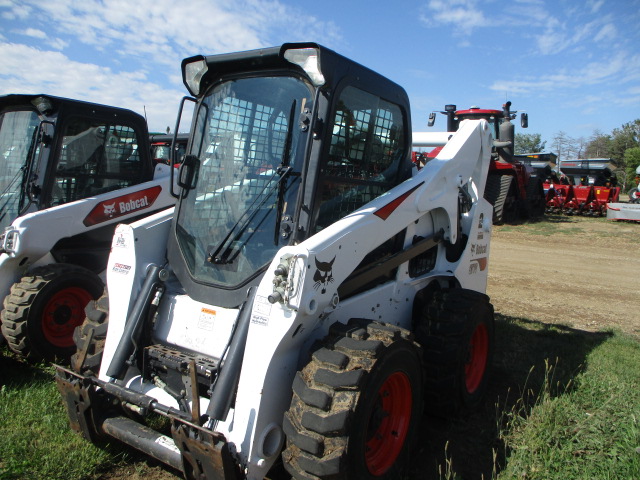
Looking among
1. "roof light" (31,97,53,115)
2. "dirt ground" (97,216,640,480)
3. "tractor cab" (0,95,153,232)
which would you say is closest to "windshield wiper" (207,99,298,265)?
"dirt ground" (97,216,640,480)

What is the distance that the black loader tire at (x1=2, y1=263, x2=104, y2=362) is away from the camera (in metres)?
4.72

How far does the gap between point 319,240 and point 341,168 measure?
0.71 metres

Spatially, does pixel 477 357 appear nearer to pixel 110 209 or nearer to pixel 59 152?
pixel 110 209

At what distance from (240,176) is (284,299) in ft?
3.67

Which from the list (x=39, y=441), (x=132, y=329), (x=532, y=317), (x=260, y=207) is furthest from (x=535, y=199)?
(x=39, y=441)

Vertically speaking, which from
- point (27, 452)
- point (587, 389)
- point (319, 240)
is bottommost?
point (27, 452)

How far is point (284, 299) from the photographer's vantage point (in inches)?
104

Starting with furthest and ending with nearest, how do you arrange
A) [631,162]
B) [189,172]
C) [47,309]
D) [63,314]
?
[631,162]
[63,314]
[47,309]
[189,172]

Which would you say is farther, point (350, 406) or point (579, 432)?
point (579, 432)

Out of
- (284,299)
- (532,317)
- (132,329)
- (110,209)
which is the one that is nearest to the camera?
(284,299)

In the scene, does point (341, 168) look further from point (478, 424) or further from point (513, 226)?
point (513, 226)

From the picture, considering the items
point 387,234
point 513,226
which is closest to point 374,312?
point 387,234

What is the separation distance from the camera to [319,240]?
9.25ft

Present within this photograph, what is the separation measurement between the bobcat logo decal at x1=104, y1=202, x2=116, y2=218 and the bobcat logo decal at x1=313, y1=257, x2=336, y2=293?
360cm
